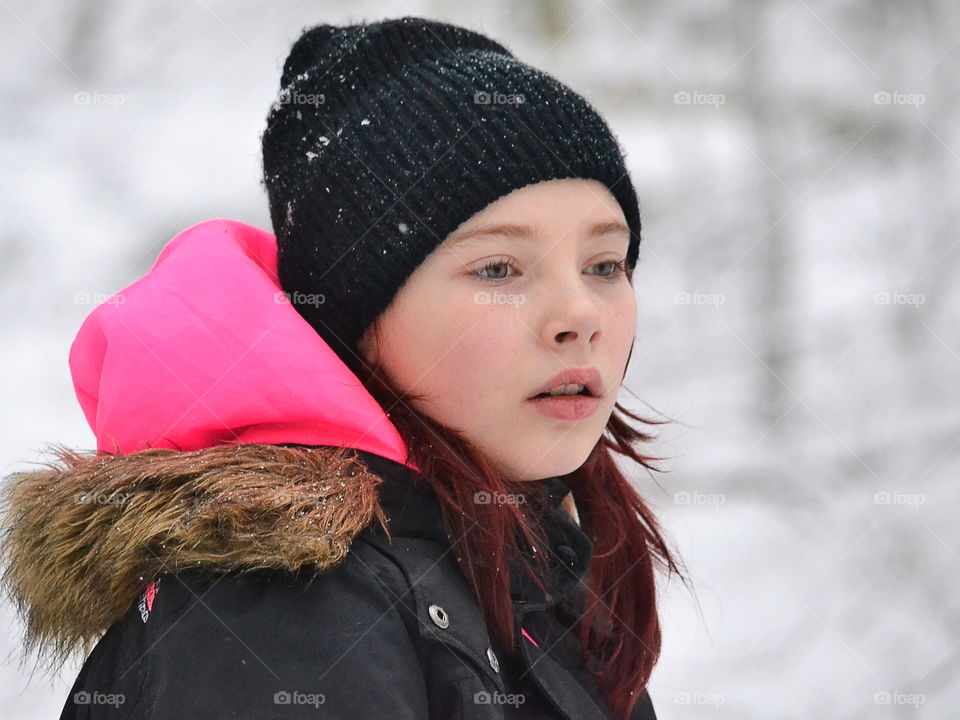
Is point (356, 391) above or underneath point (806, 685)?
above

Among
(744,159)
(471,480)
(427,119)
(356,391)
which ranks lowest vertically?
(471,480)

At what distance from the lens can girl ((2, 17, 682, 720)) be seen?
1.12 meters

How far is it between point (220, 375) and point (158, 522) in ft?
0.74

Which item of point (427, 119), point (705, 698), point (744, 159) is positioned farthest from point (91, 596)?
point (744, 159)

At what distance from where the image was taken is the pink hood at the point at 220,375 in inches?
50.2

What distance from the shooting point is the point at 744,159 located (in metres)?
4.35

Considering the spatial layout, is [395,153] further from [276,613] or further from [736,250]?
[736,250]

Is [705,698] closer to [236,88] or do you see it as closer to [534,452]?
[534,452]

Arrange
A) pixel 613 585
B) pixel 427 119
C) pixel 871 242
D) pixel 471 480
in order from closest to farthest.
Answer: pixel 471 480
pixel 427 119
pixel 613 585
pixel 871 242

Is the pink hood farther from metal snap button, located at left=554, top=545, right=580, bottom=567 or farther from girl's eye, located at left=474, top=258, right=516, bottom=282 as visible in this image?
metal snap button, located at left=554, top=545, right=580, bottom=567

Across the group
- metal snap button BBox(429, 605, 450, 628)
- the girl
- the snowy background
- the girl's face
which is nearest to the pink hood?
the girl

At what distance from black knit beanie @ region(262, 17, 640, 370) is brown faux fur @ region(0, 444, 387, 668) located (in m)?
0.30

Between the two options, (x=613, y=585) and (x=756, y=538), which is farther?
(x=756, y=538)

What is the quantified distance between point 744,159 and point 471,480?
3.38 metres
